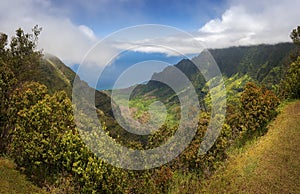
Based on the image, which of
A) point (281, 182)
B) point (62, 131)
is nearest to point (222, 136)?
point (281, 182)

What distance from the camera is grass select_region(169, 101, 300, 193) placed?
75.6 feet

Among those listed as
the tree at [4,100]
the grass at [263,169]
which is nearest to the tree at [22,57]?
the tree at [4,100]

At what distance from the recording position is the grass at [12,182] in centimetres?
2326

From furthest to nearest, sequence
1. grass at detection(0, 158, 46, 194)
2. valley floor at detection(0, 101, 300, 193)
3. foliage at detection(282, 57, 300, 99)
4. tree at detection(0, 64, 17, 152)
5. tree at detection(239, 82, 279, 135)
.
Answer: foliage at detection(282, 57, 300, 99), tree at detection(239, 82, 279, 135), tree at detection(0, 64, 17, 152), grass at detection(0, 158, 46, 194), valley floor at detection(0, 101, 300, 193)

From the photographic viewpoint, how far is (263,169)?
25188mm

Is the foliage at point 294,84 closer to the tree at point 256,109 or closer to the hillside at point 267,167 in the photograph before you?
the tree at point 256,109

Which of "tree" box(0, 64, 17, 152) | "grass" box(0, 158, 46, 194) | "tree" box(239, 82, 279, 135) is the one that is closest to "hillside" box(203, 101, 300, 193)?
"tree" box(239, 82, 279, 135)

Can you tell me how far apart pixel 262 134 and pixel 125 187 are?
1987 cm

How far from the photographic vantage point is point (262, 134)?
35.2 m

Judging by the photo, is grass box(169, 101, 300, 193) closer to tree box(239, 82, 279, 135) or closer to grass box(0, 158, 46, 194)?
tree box(239, 82, 279, 135)

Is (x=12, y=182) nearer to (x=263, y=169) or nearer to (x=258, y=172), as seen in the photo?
(x=258, y=172)

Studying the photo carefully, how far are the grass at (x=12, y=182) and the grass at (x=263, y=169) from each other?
13.9 m

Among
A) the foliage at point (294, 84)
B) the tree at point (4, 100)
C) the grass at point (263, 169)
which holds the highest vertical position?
the tree at point (4, 100)

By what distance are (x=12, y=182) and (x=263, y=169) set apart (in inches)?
885
